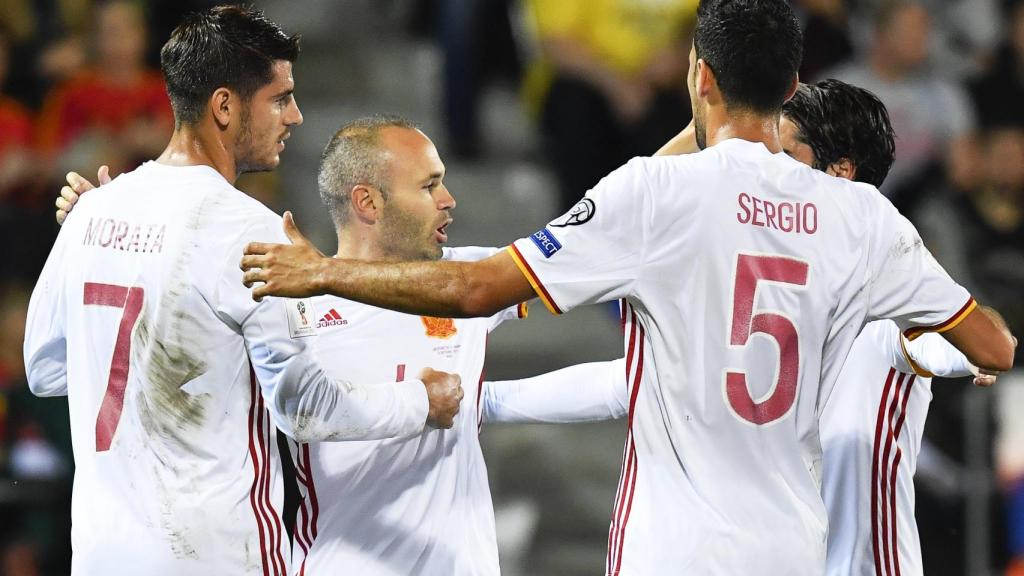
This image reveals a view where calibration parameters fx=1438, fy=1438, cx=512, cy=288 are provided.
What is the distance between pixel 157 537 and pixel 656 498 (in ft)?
4.20

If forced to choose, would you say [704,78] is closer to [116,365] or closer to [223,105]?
[223,105]

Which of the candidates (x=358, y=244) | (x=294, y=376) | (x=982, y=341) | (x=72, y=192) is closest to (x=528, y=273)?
(x=294, y=376)

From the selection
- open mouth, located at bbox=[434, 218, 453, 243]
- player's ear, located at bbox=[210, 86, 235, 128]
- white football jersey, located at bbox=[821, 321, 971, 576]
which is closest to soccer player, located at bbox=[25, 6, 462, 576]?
player's ear, located at bbox=[210, 86, 235, 128]

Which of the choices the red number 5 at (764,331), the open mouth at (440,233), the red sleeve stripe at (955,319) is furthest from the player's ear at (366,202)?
the red sleeve stripe at (955,319)

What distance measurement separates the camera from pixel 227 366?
3.76 metres

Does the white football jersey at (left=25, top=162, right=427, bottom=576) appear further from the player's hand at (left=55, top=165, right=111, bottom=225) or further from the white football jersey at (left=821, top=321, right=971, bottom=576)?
the white football jersey at (left=821, top=321, right=971, bottom=576)

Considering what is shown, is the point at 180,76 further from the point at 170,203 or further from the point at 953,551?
the point at 953,551

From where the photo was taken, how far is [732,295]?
11.5 feet

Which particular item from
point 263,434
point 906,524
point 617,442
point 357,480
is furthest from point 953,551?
point 263,434

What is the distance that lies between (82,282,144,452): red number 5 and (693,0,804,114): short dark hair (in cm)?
161

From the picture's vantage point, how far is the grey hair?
4.61 metres

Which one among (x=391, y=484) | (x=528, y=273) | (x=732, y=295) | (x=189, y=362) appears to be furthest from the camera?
(x=391, y=484)

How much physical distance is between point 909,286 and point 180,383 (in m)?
1.88

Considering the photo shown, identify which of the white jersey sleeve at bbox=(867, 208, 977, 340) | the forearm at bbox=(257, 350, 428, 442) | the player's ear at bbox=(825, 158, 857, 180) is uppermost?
the player's ear at bbox=(825, 158, 857, 180)
